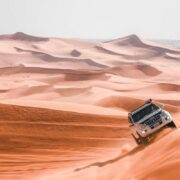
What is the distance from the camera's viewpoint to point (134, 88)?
49.0 metres

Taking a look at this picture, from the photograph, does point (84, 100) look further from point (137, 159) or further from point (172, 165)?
point (172, 165)

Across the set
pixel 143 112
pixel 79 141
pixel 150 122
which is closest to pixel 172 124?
pixel 150 122

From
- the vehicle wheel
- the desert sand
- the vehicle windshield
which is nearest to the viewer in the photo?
the desert sand

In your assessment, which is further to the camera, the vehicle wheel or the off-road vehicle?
the vehicle wheel

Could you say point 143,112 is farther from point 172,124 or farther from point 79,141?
point 79,141

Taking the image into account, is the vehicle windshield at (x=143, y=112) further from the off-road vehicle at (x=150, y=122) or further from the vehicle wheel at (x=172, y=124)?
the vehicle wheel at (x=172, y=124)

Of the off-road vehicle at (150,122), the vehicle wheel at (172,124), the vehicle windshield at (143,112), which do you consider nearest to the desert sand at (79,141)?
the off-road vehicle at (150,122)

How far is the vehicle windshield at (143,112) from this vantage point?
15016mm

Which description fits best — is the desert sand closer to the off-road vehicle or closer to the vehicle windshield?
the off-road vehicle

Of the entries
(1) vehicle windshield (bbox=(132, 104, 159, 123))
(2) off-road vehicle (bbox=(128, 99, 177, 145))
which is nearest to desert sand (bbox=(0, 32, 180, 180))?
(2) off-road vehicle (bbox=(128, 99, 177, 145))

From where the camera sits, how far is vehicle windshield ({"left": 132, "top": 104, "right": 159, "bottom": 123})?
1502 centimetres

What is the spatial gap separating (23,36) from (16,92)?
273 feet

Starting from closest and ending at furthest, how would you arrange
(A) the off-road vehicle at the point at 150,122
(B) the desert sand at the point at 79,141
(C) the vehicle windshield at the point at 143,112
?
(B) the desert sand at the point at 79,141
(A) the off-road vehicle at the point at 150,122
(C) the vehicle windshield at the point at 143,112

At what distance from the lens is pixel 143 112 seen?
49.7 ft
